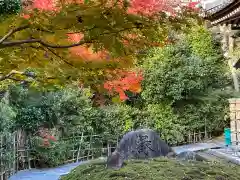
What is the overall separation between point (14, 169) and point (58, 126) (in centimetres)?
204

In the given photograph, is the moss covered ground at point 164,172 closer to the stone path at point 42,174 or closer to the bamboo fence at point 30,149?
the stone path at point 42,174

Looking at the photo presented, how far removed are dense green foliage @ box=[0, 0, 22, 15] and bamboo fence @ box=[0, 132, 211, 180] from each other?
276 inches

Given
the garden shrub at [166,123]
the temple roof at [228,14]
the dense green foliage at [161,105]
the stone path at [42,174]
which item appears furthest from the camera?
the garden shrub at [166,123]

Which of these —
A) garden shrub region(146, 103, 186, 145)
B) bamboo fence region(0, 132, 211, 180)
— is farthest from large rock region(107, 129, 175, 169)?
garden shrub region(146, 103, 186, 145)

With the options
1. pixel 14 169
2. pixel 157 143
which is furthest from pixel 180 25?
pixel 14 169

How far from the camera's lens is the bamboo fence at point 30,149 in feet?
28.2

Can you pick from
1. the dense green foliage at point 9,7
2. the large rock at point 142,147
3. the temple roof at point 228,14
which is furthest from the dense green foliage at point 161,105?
the dense green foliage at point 9,7

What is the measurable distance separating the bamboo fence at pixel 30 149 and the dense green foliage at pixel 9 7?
700cm

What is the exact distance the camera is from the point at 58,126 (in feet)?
36.8

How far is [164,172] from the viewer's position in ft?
20.9

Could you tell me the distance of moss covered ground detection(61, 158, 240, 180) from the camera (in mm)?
6238

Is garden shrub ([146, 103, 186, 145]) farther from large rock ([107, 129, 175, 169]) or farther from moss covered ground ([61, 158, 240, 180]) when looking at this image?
moss covered ground ([61, 158, 240, 180])

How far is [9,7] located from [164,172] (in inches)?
199

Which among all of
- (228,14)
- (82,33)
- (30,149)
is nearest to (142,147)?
(30,149)
